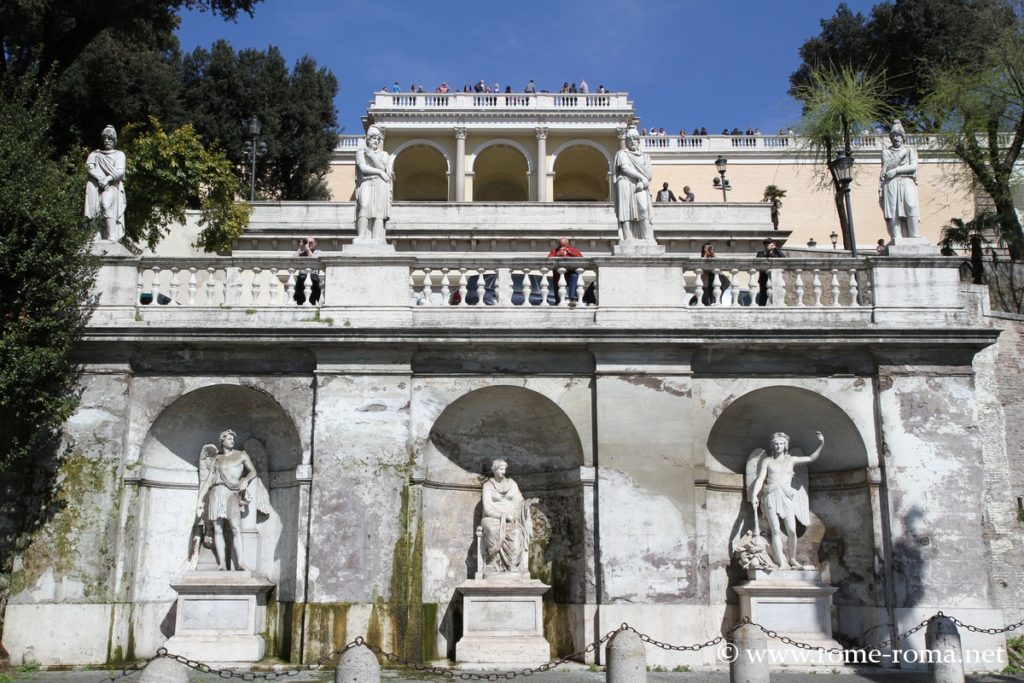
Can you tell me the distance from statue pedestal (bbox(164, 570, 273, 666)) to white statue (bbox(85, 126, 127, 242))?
5.40 m

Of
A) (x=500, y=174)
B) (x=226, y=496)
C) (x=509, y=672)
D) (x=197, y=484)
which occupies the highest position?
(x=500, y=174)

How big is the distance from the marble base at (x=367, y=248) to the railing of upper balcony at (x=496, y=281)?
0.92ft

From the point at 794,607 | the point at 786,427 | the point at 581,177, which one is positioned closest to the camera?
the point at 794,607

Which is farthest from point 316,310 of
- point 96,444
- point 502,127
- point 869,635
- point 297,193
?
point 502,127

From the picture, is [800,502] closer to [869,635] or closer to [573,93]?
[869,635]

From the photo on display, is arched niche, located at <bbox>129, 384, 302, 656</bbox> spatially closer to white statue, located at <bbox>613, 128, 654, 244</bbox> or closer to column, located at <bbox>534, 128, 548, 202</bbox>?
white statue, located at <bbox>613, 128, 654, 244</bbox>

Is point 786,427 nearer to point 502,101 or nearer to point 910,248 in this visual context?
point 910,248

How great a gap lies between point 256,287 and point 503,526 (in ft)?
16.8

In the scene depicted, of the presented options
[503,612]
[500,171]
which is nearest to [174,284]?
[503,612]

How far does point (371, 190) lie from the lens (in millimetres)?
15977

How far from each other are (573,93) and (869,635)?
3886 cm

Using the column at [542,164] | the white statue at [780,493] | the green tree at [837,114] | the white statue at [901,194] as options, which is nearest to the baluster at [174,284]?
the white statue at [780,493]

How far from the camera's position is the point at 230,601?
48.6ft

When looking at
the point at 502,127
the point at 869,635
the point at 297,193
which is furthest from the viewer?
the point at 502,127
